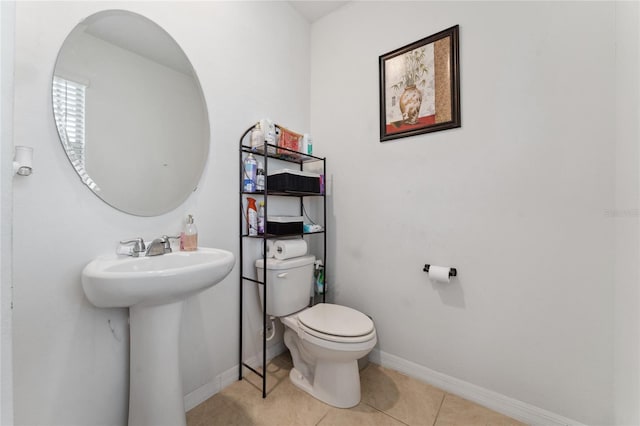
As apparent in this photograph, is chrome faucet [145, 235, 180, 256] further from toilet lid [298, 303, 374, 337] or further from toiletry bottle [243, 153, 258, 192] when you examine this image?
toilet lid [298, 303, 374, 337]

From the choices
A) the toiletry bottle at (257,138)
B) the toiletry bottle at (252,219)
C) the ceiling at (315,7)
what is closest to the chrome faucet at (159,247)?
the toiletry bottle at (252,219)

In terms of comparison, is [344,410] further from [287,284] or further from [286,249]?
[286,249]

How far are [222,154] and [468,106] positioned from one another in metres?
1.37

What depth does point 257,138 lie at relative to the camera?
4.86 ft

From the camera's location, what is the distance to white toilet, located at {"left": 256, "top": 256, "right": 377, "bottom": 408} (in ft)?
4.09

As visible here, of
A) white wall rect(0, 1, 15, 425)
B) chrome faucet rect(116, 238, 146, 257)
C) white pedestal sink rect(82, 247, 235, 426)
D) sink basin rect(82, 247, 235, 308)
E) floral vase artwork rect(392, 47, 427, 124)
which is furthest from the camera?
floral vase artwork rect(392, 47, 427, 124)

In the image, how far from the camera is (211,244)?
136 centimetres

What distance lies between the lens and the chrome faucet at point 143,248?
104 centimetres

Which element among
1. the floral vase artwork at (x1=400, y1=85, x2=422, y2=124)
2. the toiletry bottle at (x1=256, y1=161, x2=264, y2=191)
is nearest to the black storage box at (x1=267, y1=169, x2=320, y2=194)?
the toiletry bottle at (x1=256, y1=161, x2=264, y2=191)

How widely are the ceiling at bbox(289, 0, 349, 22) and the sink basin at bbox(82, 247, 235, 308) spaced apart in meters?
1.91

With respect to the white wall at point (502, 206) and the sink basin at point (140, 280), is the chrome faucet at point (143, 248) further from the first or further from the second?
the white wall at point (502, 206)

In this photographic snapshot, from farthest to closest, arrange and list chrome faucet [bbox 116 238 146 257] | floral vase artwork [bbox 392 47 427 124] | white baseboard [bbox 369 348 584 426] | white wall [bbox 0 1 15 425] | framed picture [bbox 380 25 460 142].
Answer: floral vase artwork [bbox 392 47 427 124]
framed picture [bbox 380 25 460 142]
white baseboard [bbox 369 348 584 426]
chrome faucet [bbox 116 238 146 257]
white wall [bbox 0 1 15 425]

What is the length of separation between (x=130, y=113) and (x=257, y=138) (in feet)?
1.95

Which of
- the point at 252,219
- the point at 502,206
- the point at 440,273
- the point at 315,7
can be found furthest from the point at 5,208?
the point at 315,7
